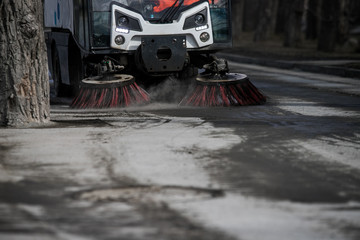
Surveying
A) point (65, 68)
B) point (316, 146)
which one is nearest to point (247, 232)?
point (316, 146)

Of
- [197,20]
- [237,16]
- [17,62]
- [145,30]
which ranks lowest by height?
[237,16]

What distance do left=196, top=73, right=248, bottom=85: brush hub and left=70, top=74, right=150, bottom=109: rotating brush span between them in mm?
821

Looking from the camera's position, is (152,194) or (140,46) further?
(140,46)

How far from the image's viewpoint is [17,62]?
833cm

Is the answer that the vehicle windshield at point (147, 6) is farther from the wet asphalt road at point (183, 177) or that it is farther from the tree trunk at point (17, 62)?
the tree trunk at point (17, 62)

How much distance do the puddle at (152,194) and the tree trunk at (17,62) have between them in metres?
3.43

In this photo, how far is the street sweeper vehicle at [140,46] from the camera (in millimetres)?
10492

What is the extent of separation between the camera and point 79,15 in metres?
10.9

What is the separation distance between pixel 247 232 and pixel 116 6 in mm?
7010

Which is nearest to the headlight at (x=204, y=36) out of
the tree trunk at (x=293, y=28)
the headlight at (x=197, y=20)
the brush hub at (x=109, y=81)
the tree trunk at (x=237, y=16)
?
the headlight at (x=197, y=20)

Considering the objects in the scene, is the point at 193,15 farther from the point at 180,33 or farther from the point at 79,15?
the point at 79,15

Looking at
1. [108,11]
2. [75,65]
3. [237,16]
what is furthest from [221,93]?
[237,16]

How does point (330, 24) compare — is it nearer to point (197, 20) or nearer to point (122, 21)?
point (197, 20)

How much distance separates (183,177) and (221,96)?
504 cm
